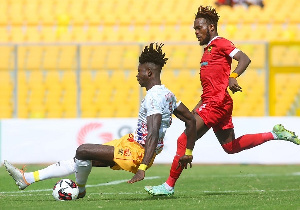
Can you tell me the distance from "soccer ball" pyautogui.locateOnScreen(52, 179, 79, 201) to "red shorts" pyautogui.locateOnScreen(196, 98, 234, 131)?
1751 millimetres

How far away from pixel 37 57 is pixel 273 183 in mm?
7353

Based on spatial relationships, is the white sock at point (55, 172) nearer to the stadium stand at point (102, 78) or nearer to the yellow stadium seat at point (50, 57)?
the stadium stand at point (102, 78)

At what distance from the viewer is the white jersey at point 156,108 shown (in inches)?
289

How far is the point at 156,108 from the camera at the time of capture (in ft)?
24.0

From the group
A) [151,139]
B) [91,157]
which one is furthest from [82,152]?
[151,139]

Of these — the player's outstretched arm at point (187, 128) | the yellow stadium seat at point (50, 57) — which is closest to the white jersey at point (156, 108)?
the player's outstretched arm at point (187, 128)

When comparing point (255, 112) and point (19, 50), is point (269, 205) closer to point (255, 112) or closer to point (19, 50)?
point (255, 112)

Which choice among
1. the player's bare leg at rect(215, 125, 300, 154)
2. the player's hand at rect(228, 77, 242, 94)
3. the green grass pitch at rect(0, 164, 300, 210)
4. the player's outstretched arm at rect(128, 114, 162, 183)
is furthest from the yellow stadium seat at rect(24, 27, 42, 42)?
the player's outstretched arm at rect(128, 114, 162, 183)

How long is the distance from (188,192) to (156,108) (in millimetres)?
2052

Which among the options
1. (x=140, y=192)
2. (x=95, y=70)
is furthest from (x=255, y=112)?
(x=140, y=192)

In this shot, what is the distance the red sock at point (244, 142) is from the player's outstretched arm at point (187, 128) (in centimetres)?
103

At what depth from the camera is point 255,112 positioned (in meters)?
15.7

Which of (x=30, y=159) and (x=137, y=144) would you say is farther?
(x=30, y=159)

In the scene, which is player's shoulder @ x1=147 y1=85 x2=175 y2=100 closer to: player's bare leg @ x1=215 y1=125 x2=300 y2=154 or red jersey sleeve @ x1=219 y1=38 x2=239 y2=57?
red jersey sleeve @ x1=219 y1=38 x2=239 y2=57
